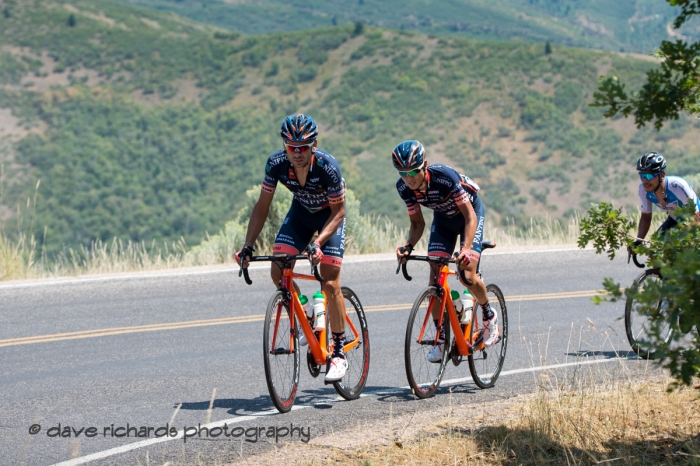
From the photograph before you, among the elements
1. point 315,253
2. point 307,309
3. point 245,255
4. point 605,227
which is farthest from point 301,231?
point 605,227

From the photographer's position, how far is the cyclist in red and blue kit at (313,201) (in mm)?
→ 6641

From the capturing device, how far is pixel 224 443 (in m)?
5.91

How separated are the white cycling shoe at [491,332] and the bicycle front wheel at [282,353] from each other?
187 cm

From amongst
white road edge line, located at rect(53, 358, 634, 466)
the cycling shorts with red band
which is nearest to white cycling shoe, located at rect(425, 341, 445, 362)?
white road edge line, located at rect(53, 358, 634, 466)

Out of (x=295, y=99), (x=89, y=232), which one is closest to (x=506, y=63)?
(x=295, y=99)

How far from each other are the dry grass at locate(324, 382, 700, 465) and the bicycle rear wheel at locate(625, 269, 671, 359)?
0.48m

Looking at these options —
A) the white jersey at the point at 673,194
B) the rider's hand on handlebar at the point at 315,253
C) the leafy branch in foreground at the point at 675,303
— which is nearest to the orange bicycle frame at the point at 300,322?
the rider's hand on handlebar at the point at 315,253

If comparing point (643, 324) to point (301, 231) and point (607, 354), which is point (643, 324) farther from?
point (607, 354)

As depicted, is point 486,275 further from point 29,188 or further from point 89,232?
point 29,188

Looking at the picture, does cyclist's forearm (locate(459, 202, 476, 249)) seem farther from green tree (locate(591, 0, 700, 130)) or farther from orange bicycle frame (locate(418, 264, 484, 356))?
green tree (locate(591, 0, 700, 130))

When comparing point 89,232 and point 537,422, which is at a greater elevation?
point 537,422

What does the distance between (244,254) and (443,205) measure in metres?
1.97

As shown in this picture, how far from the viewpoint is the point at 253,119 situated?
7738 cm

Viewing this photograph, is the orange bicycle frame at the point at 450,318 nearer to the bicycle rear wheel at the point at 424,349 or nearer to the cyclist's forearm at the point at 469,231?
the bicycle rear wheel at the point at 424,349
